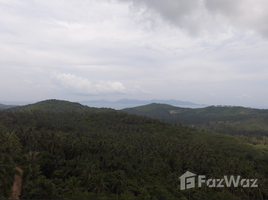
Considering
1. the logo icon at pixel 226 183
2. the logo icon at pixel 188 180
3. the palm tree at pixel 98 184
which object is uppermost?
the palm tree at pixel 98 184

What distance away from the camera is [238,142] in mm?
125750

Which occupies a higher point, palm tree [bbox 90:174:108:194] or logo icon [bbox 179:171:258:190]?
palm tree [bbox 90:174:108:194]

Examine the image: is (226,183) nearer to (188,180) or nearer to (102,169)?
(188,180)

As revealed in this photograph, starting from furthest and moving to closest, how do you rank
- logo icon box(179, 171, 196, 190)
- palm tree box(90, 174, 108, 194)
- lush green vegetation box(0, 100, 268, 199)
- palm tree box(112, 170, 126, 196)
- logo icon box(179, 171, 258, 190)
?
logo icon box(179, 171, 196, 190)
logo icon box(179, 171, 258, 190)
palm tree box(112, 170, 126, 196)
palm tree box(90, 174, 108, 194)
lush green vegetation box(0, 100, 268, 199)

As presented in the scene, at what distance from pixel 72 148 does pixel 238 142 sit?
4735 inches

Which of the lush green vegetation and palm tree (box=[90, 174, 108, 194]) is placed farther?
palm tree (box=[90, 174, 108, 194])

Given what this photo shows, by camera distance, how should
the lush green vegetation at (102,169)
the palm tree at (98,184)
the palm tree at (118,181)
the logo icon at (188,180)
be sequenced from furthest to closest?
the logo icon at (188,180) → the palm tree at (118,181) → the palm tree at (98,184) → the lush green vegetation at (102,169)

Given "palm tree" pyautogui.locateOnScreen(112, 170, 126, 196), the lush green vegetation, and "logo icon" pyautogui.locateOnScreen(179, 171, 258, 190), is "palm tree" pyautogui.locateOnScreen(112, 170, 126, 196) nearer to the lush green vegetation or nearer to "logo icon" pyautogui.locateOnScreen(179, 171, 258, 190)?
the lush green vegetation

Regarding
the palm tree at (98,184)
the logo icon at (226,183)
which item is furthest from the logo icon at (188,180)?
the palm tree at (98,184)

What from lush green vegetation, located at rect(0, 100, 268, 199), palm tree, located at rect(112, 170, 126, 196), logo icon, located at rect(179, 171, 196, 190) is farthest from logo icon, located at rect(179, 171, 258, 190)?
palm tree, located at rect(112, 170, 126, 196)

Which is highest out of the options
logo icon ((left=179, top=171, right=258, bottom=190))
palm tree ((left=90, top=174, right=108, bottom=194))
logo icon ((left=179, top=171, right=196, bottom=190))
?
palm tree ((left=90, top=174, right=108, bottom=194))

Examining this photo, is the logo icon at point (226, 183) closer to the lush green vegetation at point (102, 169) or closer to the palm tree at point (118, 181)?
the lush green vegetation at point (102, 169)

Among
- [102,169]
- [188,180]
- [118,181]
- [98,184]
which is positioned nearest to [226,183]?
[188,180]

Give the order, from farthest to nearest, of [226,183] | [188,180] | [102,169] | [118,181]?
1. [102,169]
2. [188,180]
3. [226,183]
4. [118,181]
